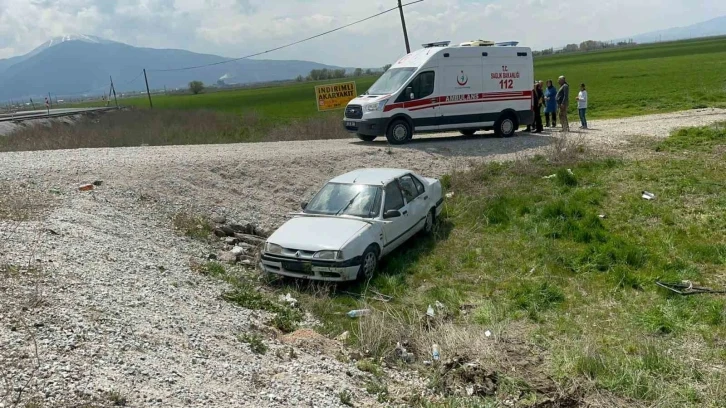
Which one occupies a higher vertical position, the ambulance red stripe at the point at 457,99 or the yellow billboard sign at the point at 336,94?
the yellow billboard sign at the point at 336,94

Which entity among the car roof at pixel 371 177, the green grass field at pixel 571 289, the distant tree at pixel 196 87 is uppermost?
the distant tree at pixel 196 87

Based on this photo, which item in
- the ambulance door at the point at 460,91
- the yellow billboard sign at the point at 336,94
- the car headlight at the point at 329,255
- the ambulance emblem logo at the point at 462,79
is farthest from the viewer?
the yellow billboard sign at the point at 336,94

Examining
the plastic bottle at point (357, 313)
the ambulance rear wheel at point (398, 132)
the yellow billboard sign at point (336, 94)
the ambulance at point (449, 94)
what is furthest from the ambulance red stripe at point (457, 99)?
the plastic bottle at point (357, 313)

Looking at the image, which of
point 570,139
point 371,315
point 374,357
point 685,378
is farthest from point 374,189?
point 570,139

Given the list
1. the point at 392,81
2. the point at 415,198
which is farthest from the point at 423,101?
the point at 415,198

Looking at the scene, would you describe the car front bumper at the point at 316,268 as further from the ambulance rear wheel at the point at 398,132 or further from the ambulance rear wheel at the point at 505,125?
the ambulance rear wheel at the point at 505,125

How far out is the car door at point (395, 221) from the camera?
30.6ft

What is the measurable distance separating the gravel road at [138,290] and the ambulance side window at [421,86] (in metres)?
4.16

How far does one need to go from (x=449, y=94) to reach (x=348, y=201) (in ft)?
32.2

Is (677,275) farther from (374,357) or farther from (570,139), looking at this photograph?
(570,139)

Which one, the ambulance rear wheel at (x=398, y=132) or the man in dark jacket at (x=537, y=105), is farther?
the man in dark jacket at (x=537, y=105)

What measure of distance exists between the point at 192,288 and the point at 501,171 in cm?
955

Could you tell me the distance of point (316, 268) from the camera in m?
8.24

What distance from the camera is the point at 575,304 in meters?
7.54
